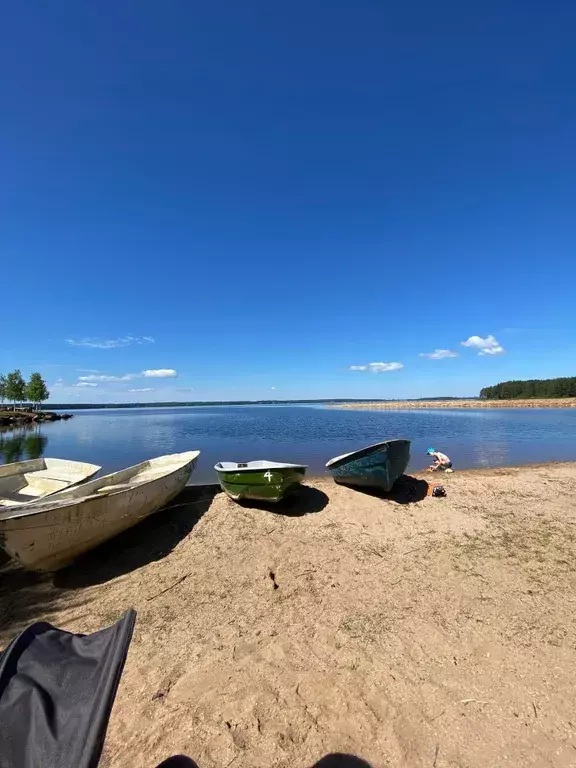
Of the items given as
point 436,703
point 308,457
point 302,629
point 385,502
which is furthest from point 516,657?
point 308,457

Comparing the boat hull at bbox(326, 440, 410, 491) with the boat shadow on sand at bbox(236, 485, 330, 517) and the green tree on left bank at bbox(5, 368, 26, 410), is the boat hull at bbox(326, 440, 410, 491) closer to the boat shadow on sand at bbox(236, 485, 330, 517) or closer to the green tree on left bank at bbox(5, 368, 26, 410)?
the boat shadow on sand at bbox(236, 485, 330, 517)

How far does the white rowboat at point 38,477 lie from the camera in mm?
9234

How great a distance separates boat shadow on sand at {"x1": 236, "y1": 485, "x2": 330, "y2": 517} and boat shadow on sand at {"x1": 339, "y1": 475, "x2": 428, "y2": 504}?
4.36ft

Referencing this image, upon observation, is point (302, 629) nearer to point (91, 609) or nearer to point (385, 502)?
point (91, 609)

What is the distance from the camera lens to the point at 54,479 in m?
9.95

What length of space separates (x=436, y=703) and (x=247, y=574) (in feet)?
11.6

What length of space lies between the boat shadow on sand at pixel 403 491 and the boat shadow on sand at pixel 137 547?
441 centimetres

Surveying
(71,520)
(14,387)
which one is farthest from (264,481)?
(14,387)

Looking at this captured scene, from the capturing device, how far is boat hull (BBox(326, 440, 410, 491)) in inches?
374

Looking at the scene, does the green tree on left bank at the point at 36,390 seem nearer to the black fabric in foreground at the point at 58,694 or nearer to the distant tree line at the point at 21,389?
the distant tree line at the point at 21,389

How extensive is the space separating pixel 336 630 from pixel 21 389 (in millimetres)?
91181

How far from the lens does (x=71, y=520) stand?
6.03 metres

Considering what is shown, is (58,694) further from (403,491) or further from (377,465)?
(403,491)

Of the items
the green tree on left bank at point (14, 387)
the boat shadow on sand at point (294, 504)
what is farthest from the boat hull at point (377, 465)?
the green tree on left bank at point (14, 387)
